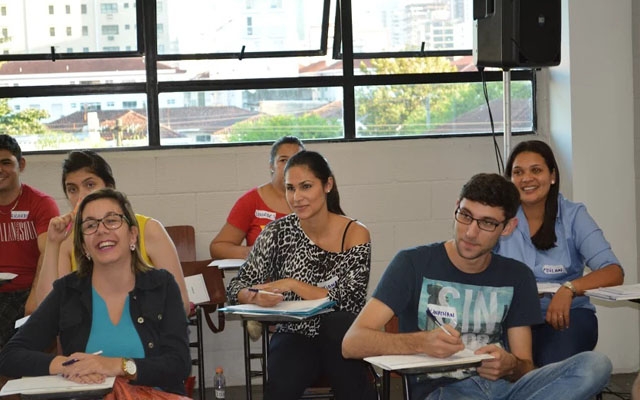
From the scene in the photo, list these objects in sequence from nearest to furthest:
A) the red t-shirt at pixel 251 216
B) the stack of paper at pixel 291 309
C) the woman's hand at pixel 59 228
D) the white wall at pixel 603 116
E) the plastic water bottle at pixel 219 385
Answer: the stack of paper at pixel 291 309 → the woman's hand at pixel 59 228 → the plastic water bottle at pixel 219 385 → the red t-shirt at pixel 251 216 → the white wall at pixel 603 116

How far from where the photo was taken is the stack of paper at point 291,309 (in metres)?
3.36

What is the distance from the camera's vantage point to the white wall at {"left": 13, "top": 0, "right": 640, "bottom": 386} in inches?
209

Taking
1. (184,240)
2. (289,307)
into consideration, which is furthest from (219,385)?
(289,307)

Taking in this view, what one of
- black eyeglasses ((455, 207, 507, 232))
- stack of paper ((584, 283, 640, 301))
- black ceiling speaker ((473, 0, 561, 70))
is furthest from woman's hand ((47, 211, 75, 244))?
black ceiling speaker ((473, 0, 561, 70))

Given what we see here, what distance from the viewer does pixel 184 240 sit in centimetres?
532

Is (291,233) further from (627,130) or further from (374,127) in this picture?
(627,130)

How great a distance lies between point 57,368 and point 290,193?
4.64ft

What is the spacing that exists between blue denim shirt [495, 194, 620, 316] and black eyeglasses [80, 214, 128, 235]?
168 cm

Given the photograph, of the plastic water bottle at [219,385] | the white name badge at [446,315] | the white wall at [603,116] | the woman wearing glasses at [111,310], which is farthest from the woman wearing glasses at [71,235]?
the white wall at [603,116]

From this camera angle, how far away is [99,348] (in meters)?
3.03

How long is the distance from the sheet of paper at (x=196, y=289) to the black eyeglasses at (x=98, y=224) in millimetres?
970

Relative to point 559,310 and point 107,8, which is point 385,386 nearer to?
point 559,310

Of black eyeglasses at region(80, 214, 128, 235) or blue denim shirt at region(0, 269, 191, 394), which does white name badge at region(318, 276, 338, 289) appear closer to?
blue denim shirt at region(0, 269, 191, 394)

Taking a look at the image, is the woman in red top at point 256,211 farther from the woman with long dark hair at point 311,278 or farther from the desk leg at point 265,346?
the desk leg at point 265,346
